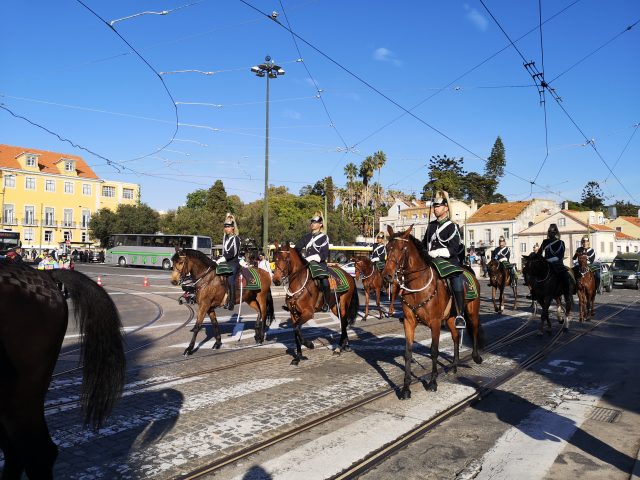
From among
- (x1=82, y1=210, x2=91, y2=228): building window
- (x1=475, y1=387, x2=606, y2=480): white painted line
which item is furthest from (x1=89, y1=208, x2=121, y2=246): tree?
(x1=475, y1=387, x2=606, y2=480): white painted line

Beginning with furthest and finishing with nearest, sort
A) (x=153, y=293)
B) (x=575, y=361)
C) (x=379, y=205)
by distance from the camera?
(x=379, y=205), (x=153, y=293), (x=575, y=361)

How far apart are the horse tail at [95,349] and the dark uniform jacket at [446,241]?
18.8 feet

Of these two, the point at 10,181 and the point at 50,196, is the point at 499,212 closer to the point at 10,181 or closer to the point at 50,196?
the point at 50,196

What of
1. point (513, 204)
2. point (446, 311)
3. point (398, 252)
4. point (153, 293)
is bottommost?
point (153, 293)

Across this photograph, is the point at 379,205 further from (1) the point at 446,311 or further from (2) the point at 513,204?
(1) the point at 446,311

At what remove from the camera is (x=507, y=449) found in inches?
195

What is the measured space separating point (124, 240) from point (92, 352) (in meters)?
54.6

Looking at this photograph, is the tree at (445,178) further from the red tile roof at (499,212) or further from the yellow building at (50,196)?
the yellow building at (50,196)

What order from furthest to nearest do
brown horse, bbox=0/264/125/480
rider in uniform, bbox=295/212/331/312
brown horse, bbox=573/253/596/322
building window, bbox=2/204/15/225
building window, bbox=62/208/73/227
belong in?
building window, bbox=62/208/73/227, building window, bbox=2/204/15/225, brown horse, bbox=573/253/596/322, rider in uniform, bbox=295/212/331/312, brown horse, bbox=0/264/125/480

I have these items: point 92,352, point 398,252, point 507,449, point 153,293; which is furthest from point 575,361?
point 153,293

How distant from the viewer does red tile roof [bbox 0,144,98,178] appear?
67.6 meters

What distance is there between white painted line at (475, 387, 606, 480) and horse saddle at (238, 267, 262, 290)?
6.75 metres

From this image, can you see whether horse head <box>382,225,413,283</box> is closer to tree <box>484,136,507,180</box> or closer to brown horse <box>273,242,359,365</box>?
brown horse <box>273,242,359,365</box>

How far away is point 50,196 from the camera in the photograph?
7200 centimetres
